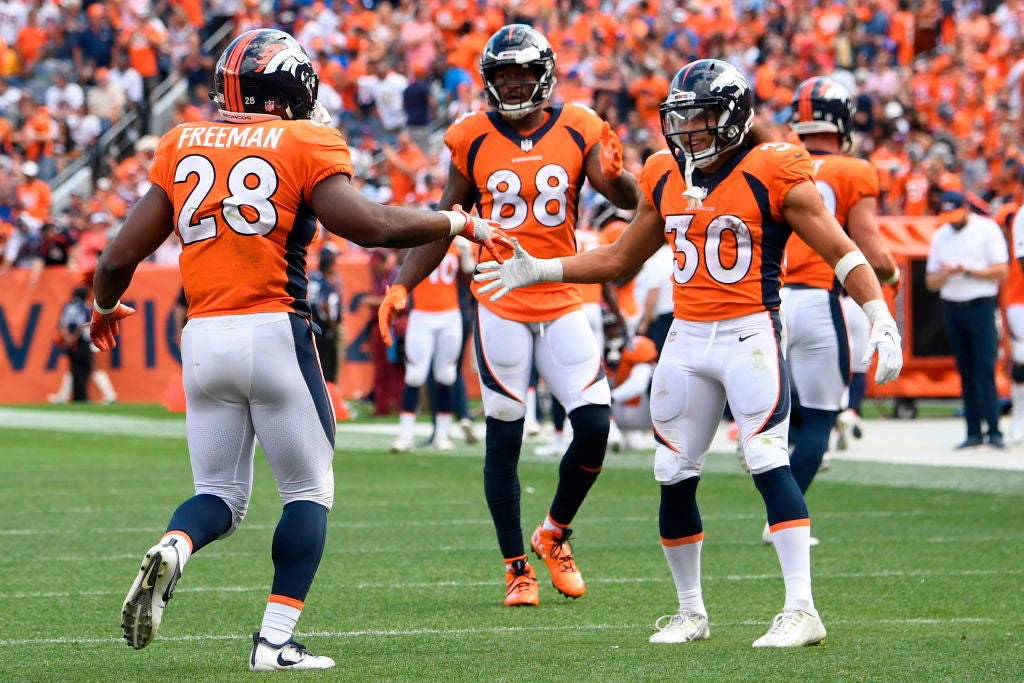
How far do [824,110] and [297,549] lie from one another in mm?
4216

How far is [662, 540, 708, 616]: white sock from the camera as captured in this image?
18.1ft

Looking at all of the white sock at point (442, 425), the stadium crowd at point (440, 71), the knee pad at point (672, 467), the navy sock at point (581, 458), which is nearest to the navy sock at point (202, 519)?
the knee pad at point (672, 467)

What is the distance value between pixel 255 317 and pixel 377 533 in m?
3.89

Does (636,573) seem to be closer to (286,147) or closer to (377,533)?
(377,533)

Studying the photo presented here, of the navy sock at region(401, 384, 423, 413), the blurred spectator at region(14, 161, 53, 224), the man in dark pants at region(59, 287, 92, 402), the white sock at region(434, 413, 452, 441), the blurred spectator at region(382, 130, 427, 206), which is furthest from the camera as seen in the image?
the blurred spectator at region(14, 161, 53, 224)

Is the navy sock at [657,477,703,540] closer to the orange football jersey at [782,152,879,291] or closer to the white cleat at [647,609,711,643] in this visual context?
the white cleat at [647,609,711,643]

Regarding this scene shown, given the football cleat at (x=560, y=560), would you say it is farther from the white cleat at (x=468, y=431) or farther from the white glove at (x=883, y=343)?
the white cleat at (x=468, y=431)

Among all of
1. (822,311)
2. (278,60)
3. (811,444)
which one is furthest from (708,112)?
(811,444)

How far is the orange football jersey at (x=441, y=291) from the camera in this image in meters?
13.3

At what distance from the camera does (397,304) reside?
6215 mm

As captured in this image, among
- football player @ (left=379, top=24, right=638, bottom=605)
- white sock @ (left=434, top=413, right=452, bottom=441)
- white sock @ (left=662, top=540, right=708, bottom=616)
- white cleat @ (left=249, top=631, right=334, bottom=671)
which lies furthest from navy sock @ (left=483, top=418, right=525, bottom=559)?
white sock @ (left=434, top=413, right=452, bottom=441)

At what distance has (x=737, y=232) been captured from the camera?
5.44m

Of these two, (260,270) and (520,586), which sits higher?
(260,270)

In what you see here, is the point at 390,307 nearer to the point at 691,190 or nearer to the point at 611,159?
the point at 611,159
